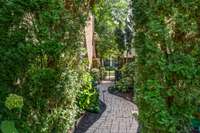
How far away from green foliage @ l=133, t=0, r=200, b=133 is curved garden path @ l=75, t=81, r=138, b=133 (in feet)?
14.3

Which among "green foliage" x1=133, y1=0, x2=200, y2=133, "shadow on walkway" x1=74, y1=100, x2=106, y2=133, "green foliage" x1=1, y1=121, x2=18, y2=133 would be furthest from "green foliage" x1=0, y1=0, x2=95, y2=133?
"shadow on walkway" x1=74, y1=100, x2=106, y2=133

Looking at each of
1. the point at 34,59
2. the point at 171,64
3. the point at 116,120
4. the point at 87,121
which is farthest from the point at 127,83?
the point at 171,64

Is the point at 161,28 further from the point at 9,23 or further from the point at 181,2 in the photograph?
the point at 9,23

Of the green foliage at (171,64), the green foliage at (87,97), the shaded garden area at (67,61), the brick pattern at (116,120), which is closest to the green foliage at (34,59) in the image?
the shaded garden area at (67,61)

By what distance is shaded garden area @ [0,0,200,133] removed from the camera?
14.9 ft

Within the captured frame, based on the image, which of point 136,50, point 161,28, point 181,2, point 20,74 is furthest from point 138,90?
point 20,74

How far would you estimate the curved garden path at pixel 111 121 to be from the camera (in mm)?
9164

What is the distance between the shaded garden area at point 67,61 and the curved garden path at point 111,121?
3.33 meters

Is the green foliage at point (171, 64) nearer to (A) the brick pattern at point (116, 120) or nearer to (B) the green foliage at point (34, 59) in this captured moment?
(B) the green foliage at point (34, 59)

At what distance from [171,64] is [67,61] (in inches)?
79.8

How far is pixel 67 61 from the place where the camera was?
604 centimetres

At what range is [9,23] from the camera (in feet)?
16.0

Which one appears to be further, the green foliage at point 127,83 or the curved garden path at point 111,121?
the green foliage at point 127,83

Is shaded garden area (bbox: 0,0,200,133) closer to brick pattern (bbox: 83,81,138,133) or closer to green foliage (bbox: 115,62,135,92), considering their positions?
brick pattern (bbox: 83,81,138,133)
